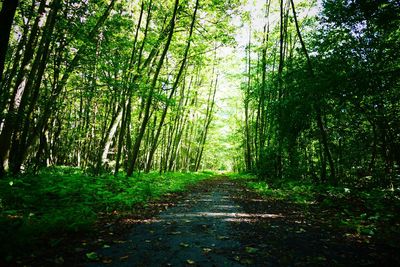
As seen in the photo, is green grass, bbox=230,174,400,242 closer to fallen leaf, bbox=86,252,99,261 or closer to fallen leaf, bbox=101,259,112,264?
fallen leaf, bbox=101,259,112,264

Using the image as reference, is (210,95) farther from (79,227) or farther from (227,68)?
(79,227)

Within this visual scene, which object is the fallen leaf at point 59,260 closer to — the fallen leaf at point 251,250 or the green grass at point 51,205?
the green grass at point 51,205

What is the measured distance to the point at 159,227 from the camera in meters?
5.63

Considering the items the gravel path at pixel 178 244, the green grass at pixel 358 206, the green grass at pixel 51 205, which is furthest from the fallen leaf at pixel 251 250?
the green grass at pixel 51 205

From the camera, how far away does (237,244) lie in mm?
4527

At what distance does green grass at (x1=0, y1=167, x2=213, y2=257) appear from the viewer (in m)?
3.83

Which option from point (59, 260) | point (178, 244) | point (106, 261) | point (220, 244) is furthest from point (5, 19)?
point (220, 244)

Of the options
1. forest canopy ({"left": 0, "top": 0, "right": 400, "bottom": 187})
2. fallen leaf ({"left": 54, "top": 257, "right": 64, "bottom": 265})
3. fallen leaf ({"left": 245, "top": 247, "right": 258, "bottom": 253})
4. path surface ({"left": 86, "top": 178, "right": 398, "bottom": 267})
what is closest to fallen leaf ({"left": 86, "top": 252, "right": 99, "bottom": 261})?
path surface ({"left": 86, "top": 178, "right": 398, "bottom": 267})

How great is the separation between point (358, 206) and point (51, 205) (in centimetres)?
829

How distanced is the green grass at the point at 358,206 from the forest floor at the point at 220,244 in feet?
1.54

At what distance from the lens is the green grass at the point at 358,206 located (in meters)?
5.61

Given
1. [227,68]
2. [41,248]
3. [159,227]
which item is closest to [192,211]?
[159,227]

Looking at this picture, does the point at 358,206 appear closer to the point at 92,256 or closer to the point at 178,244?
the point at 178,244

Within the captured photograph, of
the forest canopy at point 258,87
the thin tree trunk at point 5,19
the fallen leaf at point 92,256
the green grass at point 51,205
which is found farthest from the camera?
the forest canopy at point 258,87
